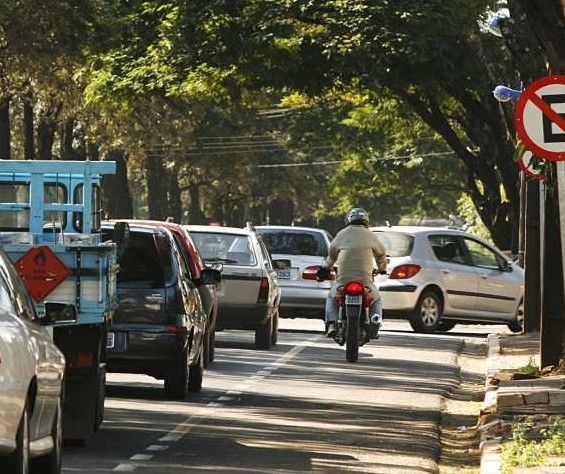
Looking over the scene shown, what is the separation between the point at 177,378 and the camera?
55.5 ft

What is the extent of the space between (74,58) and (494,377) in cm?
1651

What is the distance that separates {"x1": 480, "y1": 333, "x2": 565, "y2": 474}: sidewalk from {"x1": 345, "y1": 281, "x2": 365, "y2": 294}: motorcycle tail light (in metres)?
1.67

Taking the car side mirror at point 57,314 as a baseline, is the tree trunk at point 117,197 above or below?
above

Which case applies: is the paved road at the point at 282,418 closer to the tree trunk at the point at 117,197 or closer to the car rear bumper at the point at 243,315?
the car rear bumper at the point at 243,315

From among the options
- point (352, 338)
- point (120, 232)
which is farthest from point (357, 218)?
point (120, 232)

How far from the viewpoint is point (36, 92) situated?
141 feet

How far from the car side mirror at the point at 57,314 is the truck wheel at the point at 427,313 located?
802 inches

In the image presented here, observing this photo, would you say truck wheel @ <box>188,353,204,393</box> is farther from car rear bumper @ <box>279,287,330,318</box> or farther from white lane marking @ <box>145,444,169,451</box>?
car rear bumper @ <box>279,287,330,318</box>

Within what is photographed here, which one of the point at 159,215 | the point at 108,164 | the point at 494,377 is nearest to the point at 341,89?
the point at 494,377

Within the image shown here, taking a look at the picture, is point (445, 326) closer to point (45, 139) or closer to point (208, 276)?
point (208, 276)

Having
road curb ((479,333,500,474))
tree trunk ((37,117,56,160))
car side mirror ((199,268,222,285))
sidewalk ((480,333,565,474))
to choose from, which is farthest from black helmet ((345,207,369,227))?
tree trunk ((37,117,56,160))

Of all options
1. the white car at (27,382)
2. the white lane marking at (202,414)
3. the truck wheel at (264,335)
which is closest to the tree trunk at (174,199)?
the truck wheel at (264,335)

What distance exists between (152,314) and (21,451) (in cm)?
806

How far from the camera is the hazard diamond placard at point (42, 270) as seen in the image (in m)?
12.9
